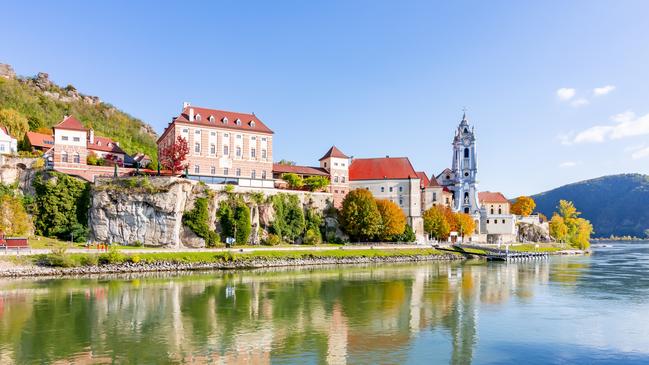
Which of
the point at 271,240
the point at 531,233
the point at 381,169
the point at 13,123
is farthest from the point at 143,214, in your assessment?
the point at 531,233

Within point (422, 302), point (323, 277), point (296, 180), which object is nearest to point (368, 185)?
point (296, 180)

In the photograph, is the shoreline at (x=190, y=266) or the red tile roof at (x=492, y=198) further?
the red tile roof at (x=492, y=198)

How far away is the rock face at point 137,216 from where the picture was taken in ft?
162

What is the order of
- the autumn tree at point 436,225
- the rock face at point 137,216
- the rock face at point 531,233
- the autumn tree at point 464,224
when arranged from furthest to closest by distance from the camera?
the rock face at point 531,233 < the autumn tree at point 464,224 < the autumn tree at point 436,225 < the rock face at point 137,216

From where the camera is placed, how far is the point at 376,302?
30.3 m

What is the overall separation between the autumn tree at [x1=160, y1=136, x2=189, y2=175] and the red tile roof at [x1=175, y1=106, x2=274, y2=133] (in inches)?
183

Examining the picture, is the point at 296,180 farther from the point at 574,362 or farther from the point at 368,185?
the point at 574,362

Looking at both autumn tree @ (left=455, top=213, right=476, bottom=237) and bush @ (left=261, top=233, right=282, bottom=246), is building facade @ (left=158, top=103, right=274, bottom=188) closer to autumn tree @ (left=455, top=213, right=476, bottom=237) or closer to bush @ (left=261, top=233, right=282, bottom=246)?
bush @ (left=261, top=233, right=282, bottom=246)

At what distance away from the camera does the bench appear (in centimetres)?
4125

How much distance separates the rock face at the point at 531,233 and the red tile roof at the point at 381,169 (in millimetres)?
35161

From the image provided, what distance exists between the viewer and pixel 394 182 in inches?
3044

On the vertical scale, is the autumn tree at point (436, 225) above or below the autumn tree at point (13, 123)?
below

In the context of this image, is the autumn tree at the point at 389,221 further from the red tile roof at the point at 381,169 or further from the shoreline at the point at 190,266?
the red tile roof at the point at 381,169

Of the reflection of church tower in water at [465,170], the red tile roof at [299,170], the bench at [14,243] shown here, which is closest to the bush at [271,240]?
the red tile roof at [299,170]
